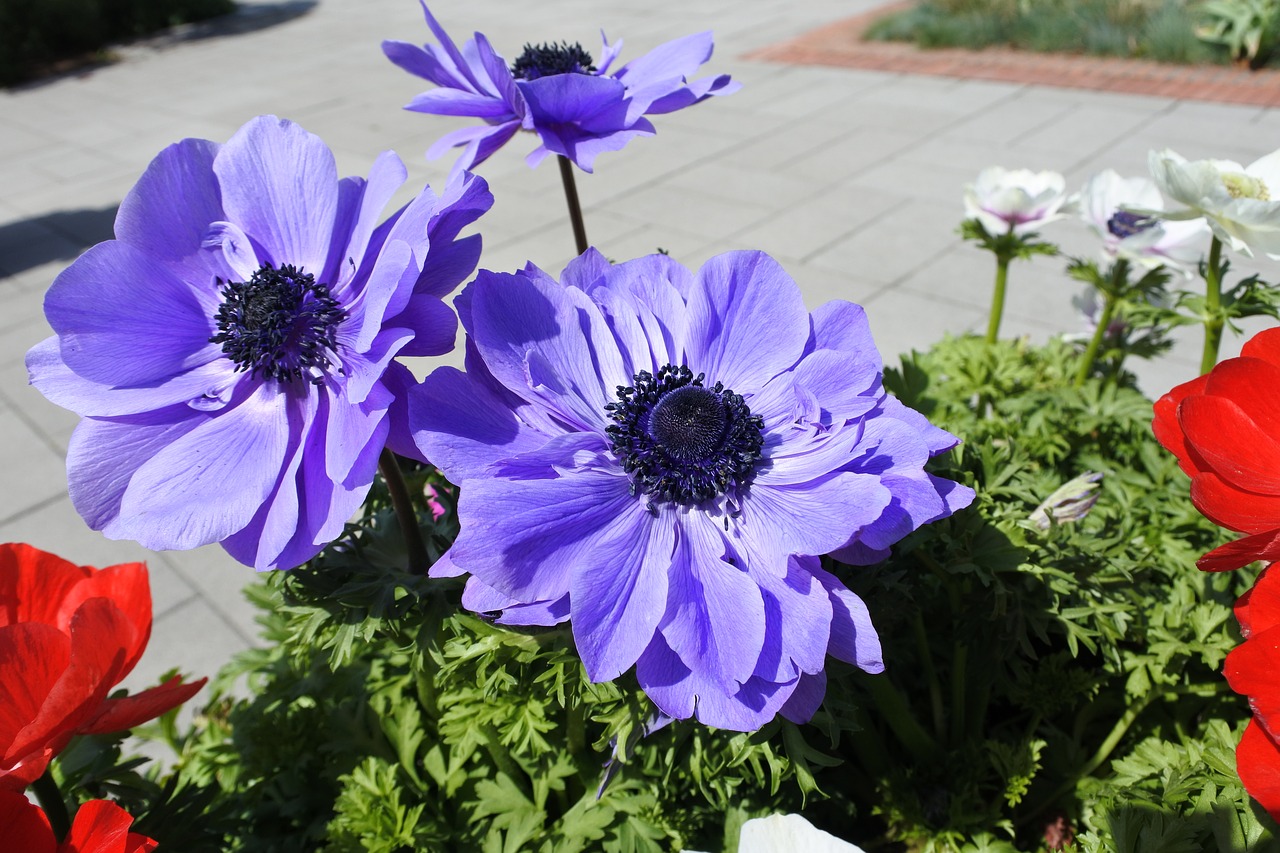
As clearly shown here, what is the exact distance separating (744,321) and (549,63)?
88 cm

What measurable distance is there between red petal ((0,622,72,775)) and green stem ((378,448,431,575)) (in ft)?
1.15

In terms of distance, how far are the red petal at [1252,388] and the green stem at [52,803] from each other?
132 cm

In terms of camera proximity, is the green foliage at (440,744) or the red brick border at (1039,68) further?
the red brick border at (1039,68)

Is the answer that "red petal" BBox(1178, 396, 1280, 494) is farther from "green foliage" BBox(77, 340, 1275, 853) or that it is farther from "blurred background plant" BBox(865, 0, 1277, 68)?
"blurred background plant" BBox(865, 0, 1277, 68)

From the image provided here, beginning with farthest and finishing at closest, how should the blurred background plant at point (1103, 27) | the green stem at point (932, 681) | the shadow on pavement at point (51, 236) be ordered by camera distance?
the blurred background plant at point (1103, 27) → the shadow on pavement at point (51, 236) → the green stem at point (932, 681)

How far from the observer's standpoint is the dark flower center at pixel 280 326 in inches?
37.5

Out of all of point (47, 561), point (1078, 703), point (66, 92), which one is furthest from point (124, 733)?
point (66, 92)

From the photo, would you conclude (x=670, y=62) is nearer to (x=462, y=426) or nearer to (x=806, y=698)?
(x=462, y=426)

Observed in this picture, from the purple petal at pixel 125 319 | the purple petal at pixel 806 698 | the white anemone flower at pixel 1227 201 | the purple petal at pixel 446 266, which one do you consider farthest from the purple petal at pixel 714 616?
the white anemone flower at pixel 1227 201

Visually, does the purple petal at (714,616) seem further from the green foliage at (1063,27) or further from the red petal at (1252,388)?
the green foliage at (1063,27)

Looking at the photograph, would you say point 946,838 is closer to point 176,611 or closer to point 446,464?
point 446,464

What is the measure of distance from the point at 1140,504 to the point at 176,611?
301 centimetres

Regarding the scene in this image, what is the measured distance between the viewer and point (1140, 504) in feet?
5.74

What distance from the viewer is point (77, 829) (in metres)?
0.90
